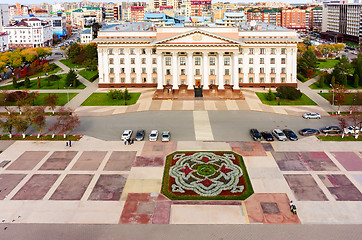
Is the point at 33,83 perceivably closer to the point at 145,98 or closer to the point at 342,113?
the point at 145,98

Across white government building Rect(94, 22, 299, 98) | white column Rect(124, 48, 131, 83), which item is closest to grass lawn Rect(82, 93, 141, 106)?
white government building Rect(94, 22, 299, 98)

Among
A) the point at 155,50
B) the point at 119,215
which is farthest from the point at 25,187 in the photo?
the point at 155,50

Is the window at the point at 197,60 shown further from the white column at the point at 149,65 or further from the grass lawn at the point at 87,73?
the grass lawn at the point at 87,73

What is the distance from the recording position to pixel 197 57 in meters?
84.7

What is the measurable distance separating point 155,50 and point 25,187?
53486mm

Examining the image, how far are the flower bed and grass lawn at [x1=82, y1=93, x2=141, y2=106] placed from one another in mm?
30613

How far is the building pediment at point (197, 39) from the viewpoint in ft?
265

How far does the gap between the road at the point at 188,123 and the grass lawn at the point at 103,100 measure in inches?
333

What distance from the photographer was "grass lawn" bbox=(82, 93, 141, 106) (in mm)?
78113

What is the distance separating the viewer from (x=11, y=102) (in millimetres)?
78688

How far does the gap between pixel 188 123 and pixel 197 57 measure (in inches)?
959

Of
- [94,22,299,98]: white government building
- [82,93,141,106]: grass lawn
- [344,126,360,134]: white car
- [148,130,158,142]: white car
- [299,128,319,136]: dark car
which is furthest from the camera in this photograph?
[94,22,299,98]: white government building

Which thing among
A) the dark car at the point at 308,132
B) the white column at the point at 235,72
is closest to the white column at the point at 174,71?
the white column at the point at 235,72

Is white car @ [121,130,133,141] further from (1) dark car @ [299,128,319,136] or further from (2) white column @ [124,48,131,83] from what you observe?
(2) white column @ [124,48,131,83]
